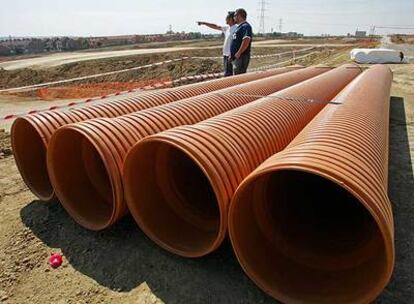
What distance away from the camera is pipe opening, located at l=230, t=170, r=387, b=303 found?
265cm

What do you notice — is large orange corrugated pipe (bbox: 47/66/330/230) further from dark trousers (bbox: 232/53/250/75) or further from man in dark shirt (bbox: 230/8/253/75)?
dark trousers (bbox: 232/53/250/75)

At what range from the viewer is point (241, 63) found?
8.77 m

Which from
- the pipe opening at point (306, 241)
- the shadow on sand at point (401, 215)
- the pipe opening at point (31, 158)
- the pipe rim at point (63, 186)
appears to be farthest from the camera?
the pipe opening at point (31, 158)

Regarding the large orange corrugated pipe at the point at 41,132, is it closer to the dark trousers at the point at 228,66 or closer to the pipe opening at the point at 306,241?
the pipe opening at the point at 306,241

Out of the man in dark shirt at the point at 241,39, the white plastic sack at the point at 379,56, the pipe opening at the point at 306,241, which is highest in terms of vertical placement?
the man in dark shirt at the point at 241,39

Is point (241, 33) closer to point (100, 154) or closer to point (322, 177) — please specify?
point (100, 154)

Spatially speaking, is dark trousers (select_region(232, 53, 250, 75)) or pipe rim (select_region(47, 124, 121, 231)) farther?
dark trousers (select_region(232, 53, 250, 75))

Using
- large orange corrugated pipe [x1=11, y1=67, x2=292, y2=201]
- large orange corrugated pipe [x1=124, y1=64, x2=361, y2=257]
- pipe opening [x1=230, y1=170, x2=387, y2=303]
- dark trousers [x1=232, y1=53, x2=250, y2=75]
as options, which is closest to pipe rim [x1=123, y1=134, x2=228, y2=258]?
large orange corrugated pipe [x1=124, y1=64, x2=361, y2=257]

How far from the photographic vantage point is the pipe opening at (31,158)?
13.5 ft

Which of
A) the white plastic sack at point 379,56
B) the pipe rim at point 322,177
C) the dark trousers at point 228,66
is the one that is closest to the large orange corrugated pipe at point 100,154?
the pipe rim at point 322,177

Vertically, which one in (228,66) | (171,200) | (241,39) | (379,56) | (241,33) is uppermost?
(241,33)

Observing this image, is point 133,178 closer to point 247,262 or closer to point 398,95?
point 247,262

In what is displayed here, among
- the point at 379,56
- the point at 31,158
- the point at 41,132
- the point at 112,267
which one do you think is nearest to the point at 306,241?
the point at 112,267

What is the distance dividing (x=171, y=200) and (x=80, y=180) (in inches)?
42.9
